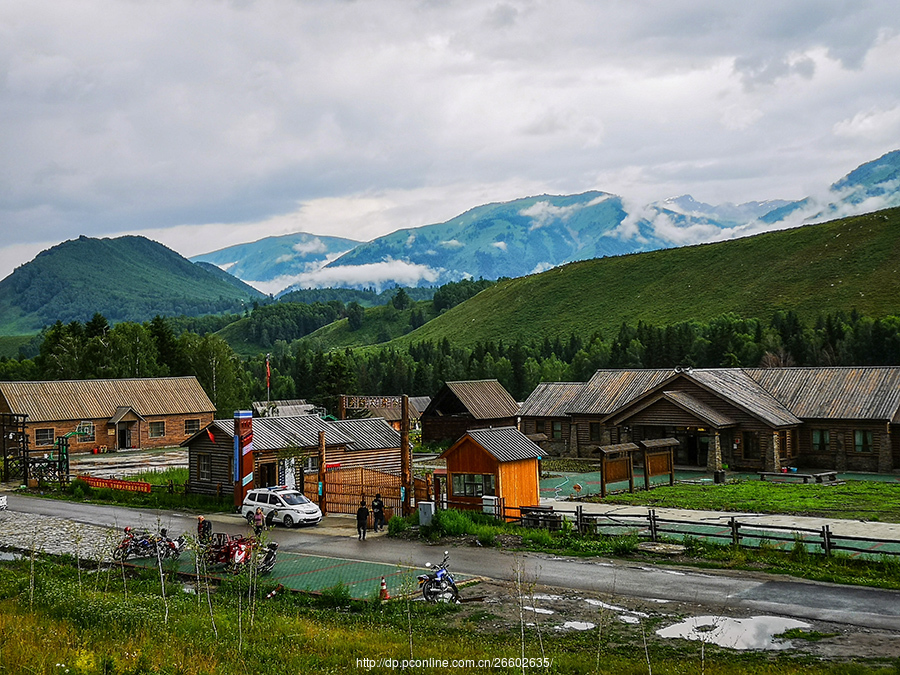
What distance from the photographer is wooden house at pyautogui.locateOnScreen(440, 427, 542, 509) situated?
32.8m

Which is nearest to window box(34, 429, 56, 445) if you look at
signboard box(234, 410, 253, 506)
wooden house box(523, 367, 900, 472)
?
signboard box(234, 410, 253, 506)

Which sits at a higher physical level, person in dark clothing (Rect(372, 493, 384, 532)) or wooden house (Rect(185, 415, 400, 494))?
wooden house (Rect(185, 415, 400, 494))

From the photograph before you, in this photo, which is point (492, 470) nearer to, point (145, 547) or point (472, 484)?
point (472, 484)

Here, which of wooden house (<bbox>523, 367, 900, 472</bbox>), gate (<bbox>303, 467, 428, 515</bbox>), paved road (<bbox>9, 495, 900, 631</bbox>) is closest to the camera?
paved road (<bbox>9, 495, 900, 631</bbox>)

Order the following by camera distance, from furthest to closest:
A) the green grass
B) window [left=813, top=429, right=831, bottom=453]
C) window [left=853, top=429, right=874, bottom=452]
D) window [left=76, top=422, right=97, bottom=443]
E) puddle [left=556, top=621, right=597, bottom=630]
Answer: window [left=76, top=422, right=97, bottom=443], window [left=813, top=429, right=831, bottom=453], window [left=853, top=429, right=874, bottom=452], the green grass, puddle [left=556, top=621, right=597, bottom=630]

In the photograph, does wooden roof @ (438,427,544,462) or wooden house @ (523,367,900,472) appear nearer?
wooden roof @ (438,427,544,462)

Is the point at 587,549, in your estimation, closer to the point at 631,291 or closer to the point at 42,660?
the point at 42,660

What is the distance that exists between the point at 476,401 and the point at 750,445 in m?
27.2

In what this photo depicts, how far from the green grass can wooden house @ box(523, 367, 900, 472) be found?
650 cm

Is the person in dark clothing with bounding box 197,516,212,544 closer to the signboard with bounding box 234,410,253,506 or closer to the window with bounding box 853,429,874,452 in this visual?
the signboard with bounding box 234,410,253,506

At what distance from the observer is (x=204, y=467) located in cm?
4231

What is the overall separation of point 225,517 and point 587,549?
17755 millimetres

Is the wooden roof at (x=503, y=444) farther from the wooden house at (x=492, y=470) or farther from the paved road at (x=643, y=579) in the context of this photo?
the paved road at (x=643, y=579)

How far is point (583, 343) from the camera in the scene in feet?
506
